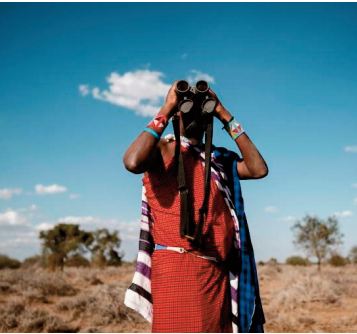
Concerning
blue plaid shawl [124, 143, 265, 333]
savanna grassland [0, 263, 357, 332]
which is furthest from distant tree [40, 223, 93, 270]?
blue plaid shawl [124, 143, 265, 333]

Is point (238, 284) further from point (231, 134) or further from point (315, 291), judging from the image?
point (315, 291)

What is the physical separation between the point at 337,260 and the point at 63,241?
24.9 metres

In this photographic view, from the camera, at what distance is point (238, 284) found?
2521mm

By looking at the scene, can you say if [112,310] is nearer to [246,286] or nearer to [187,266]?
[246,286]

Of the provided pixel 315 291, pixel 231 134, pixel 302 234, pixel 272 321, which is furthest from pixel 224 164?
pixel 302 234

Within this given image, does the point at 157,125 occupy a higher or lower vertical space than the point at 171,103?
lower

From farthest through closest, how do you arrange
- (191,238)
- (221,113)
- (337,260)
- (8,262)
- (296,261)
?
(296,261) < (8,262) < (337,260) < (221,113) < (191,238)

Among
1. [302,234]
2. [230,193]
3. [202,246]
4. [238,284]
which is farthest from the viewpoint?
[302,234]

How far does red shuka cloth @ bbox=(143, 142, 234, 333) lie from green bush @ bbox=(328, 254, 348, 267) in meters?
35.9

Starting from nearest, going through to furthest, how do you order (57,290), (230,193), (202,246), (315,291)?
1. (202,246)
2. (230,193)
3. (315,291)
4. (57,290)

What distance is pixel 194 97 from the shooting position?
8.31ft

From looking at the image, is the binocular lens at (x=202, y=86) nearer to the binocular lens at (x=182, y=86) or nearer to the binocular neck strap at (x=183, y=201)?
the binocular lens at (x=182, y=86)

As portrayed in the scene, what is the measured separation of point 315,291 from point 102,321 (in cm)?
647

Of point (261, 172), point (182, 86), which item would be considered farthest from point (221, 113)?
point (261, 172)
